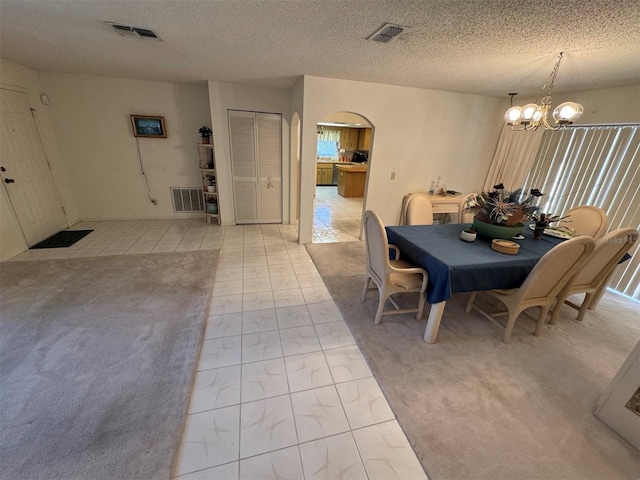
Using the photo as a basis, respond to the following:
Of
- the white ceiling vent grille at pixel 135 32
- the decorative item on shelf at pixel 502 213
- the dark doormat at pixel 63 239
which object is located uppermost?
the white ceiling vent grille at pixel 135 32

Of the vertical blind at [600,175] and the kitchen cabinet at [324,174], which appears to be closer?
the vertical blind at [600,175]

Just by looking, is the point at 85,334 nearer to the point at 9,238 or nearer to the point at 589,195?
the point at 9,238

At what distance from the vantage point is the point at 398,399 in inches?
65.3

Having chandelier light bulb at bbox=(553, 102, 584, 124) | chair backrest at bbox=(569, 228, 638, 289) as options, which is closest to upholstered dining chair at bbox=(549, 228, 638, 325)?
chair backrest at bbox=(569, 228, 638, 289)

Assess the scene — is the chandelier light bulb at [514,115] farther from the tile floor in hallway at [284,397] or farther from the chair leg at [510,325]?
the tile floor in hallway at [284,397]

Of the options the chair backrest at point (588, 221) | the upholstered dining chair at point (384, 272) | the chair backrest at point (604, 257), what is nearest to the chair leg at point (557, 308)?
the chair backrest at point (604, 257)

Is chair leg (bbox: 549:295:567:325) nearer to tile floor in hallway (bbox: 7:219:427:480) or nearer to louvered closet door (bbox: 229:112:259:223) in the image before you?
tile floor in hallway (bbox: 7:219:427:480)

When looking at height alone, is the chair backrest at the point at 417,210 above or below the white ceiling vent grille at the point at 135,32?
below

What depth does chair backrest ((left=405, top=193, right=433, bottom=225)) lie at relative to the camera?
3.28m

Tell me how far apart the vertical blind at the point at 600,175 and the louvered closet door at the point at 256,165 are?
424 cm

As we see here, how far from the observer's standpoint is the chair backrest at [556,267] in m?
1.78

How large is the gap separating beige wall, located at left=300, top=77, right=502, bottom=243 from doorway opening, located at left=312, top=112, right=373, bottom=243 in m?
0.22

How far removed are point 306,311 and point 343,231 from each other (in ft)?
8.35

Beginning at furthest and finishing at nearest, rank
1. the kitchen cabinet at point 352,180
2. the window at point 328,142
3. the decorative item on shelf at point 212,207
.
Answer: the window at point 328,142 < the kitchen cabinet at point 352,180 < the decorative item on shelf at point 212,207
